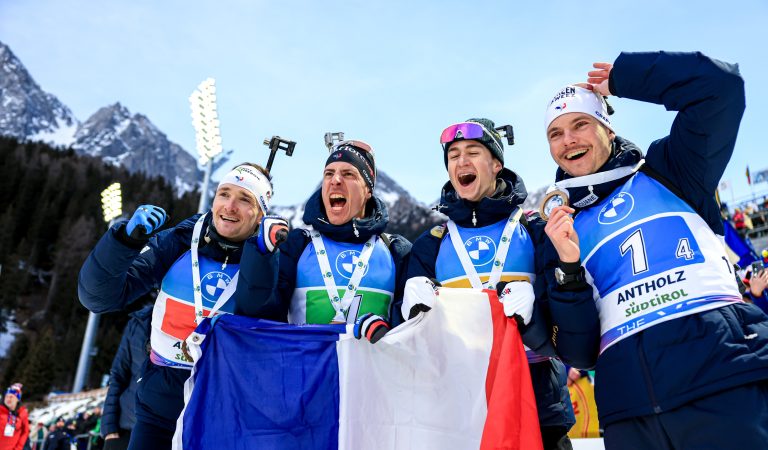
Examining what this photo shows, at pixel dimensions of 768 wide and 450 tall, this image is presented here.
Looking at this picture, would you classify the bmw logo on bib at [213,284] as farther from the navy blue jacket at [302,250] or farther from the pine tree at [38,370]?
the pine tree at [38,370]

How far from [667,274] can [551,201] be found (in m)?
0.77

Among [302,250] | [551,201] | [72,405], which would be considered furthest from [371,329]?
[72,405]

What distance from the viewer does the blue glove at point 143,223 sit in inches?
143

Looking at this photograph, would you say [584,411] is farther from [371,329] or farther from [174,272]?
[174,272]

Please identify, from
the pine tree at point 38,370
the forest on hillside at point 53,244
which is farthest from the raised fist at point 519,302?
the forest on hillside at point 53,244

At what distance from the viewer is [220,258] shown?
412 cm

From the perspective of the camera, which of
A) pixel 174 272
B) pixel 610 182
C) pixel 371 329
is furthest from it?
pixel 174 272

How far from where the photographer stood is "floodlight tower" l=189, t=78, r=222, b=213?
15938 mm

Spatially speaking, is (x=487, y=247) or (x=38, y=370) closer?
(x=487, y=247)

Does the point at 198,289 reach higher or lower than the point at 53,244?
lower

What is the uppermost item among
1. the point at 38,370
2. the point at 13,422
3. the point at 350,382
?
the point at 38,370

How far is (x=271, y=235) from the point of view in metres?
3.35

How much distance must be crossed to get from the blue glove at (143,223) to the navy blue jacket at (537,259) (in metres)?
1.76

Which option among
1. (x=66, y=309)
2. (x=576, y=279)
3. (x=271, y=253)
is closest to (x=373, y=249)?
(x=271, y=253)
